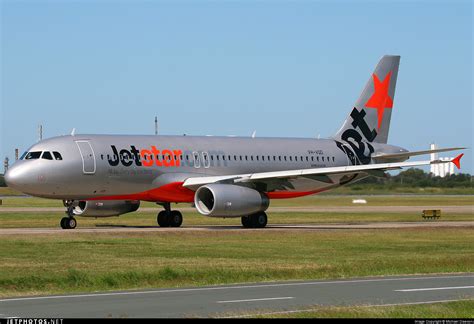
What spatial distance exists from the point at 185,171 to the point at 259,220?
4516 millimetres

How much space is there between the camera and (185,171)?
5341 cm

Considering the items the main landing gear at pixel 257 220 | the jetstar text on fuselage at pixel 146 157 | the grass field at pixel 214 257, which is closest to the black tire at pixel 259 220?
the main landing gear at pixel 257 220

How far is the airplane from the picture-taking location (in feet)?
160

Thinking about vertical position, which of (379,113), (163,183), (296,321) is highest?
(379,113)

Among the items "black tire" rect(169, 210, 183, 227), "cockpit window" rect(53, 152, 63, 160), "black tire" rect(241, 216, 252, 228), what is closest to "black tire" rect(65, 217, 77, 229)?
"cockpit window" rect(53, 152, 63, 160)

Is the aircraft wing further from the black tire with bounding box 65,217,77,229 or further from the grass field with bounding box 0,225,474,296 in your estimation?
the black tire with bounding box 65,217,77,229

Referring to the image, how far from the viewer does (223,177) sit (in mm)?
52188

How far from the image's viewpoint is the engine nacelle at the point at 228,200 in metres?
49.3

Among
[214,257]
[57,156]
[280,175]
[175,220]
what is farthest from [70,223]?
[214,257]

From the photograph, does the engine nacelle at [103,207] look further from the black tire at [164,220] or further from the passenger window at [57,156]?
the passenger window at [57,156]

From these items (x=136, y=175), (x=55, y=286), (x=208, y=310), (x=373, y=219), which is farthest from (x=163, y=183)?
(x=208, y=310)

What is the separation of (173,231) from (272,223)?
12.6 metres

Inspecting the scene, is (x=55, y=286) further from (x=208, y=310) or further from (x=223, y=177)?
(x=223, y=177)

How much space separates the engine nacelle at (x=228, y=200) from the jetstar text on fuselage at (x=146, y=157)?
273 cm
